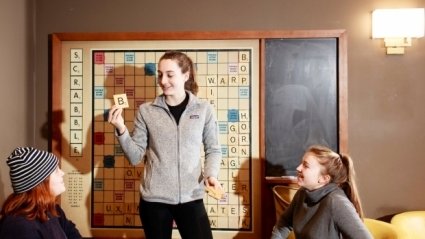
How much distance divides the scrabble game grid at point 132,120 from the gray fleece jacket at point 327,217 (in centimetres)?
76

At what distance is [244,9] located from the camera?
9.09 feet

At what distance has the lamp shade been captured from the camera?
255cm

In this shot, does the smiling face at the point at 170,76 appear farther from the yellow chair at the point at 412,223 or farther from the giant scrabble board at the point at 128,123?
the yellow chair at the point at 412,223

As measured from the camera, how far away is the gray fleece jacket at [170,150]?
6.71ft

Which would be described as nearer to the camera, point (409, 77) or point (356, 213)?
point (356, 213)

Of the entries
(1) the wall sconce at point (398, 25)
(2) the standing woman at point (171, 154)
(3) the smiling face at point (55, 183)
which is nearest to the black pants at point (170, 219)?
(2) the standing woman at point (171, 154)

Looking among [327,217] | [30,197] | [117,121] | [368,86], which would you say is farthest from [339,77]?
[30,197]

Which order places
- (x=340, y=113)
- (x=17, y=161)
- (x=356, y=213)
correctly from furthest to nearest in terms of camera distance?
1. (x=340, y=113)
2. (x=356, y=213)
3. (x=17, y=161)

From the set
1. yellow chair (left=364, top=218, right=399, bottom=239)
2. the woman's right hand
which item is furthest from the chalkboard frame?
the woman's right hand

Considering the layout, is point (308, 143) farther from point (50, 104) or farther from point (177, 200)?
point (50, 104)

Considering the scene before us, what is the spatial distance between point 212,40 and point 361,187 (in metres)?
1.26

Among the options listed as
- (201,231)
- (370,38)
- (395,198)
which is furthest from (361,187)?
(201,231)

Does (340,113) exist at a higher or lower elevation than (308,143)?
higher

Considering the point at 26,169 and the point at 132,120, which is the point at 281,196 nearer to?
the point at 132,120
